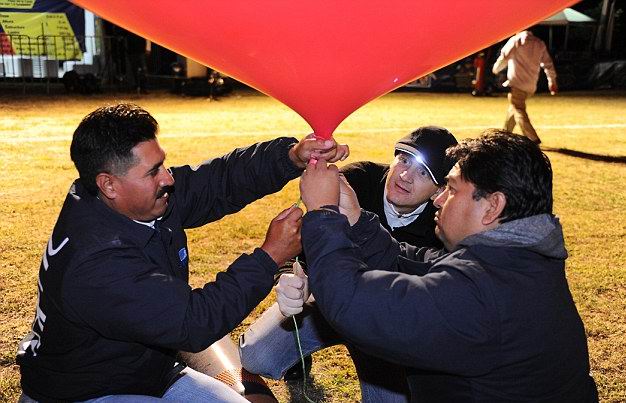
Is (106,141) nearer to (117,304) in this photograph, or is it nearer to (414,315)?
(117,304)

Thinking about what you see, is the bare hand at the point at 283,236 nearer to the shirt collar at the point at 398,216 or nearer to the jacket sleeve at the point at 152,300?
the jacket sleeve at the point at 152,300

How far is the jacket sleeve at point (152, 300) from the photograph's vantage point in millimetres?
1956

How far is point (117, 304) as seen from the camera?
77.6 inches

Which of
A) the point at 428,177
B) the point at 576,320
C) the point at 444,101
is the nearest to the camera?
the point at 576,320

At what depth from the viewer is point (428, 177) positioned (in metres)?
3.12

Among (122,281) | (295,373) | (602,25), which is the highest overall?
(602,25)

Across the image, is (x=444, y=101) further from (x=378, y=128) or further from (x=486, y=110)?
(x=378, y=128)

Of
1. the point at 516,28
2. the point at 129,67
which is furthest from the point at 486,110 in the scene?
the point at 516,28

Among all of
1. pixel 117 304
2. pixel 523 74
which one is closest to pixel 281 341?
pixel 117 304

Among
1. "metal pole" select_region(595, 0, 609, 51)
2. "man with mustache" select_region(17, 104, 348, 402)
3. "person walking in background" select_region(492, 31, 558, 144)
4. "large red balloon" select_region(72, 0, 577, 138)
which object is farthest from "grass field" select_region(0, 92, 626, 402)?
"metal pole" select_region(595, 0, 609, 51)

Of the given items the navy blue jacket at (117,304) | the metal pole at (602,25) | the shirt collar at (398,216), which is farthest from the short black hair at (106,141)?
the metal pole at (602,25)

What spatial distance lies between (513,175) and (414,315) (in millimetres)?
461

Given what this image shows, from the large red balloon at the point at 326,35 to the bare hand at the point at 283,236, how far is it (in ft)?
1.03

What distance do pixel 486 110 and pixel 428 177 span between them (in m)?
13.4
